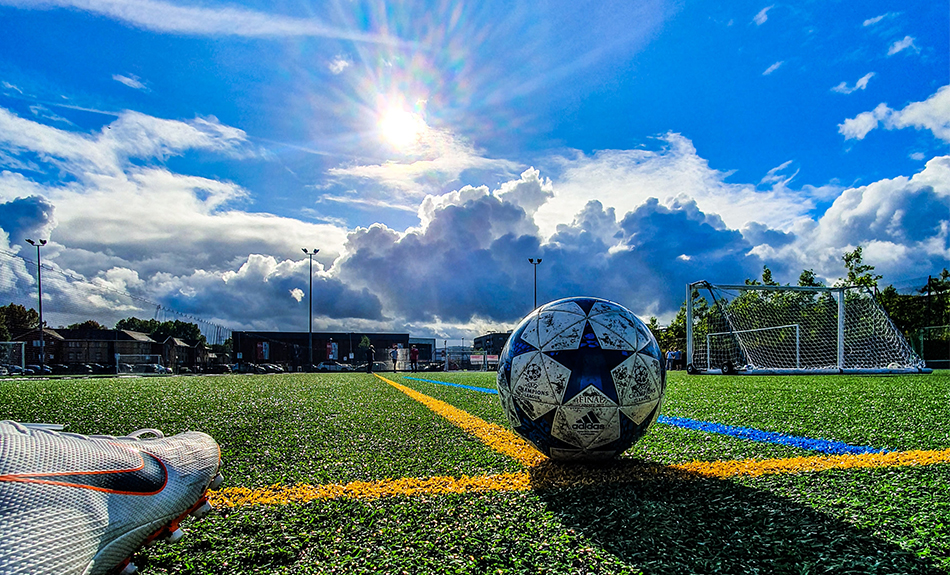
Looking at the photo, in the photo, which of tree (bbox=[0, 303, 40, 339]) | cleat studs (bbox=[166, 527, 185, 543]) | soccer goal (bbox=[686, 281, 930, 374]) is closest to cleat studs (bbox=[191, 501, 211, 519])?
cleat studs (bbox=[166, 527, 185, 543])

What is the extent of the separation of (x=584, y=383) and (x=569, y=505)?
73 centimetres

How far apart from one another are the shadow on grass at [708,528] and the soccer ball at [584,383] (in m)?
0.24

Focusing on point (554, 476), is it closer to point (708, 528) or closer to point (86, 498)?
point (708, 528)

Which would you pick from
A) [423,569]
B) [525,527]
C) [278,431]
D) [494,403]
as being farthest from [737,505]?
[494,403]

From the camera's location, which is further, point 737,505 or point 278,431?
point 278,431

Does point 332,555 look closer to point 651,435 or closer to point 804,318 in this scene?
point 651,435

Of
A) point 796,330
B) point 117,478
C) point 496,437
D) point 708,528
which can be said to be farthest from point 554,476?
point 796,330

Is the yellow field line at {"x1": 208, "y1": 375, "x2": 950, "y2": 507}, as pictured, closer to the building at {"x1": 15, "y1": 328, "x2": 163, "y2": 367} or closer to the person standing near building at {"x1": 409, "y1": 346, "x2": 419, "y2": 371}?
the person standing near building at {"x1": 409, "y1": 346, "x2": 419, "y2": 371}

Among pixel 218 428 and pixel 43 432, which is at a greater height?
pixel 43 432

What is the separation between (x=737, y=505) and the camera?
7.39 ft

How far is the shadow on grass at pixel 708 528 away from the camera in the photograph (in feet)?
5.58

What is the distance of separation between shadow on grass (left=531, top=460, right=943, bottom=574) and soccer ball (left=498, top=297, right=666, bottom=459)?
0.79 feet

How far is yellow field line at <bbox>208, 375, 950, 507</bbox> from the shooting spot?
8.22ft

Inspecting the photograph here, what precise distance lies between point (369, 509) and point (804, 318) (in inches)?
918
